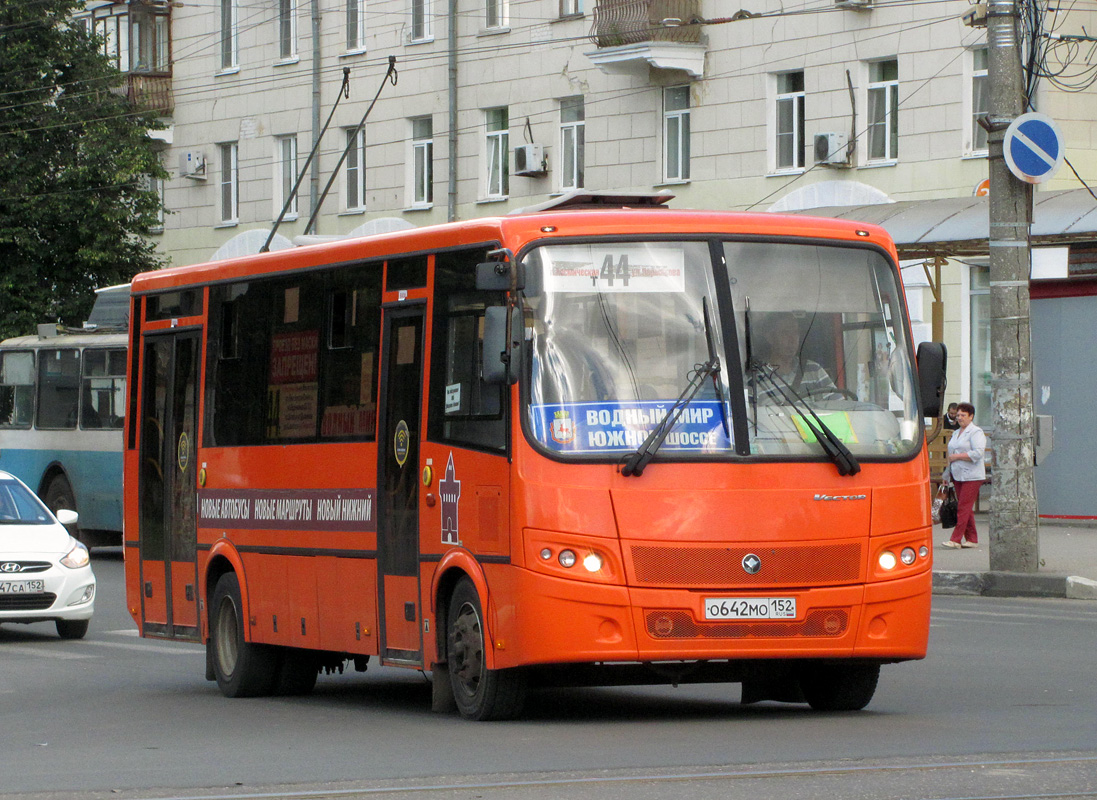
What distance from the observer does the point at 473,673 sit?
10.6 meters

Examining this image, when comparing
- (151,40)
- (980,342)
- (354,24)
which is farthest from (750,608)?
(151,40)

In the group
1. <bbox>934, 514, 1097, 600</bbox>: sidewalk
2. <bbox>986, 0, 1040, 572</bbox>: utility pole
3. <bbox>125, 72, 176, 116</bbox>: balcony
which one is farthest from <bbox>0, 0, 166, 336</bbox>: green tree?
<bbox>986, 0, 1040, 572</bbox>: utility pole

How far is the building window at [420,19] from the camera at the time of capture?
41.2 m

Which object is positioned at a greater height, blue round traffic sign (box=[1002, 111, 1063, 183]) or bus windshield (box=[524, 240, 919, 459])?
blue round traffic sign (box=[1002, 111, 1063, 183])

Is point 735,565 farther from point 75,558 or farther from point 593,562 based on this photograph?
point 75,558

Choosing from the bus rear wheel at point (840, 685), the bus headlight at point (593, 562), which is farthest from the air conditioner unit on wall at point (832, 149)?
Answer: the bus headlight at point (593, 562)

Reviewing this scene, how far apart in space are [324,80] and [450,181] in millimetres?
4399

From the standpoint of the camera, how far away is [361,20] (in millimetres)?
42719

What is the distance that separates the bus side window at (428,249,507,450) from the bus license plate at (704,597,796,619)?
124cm

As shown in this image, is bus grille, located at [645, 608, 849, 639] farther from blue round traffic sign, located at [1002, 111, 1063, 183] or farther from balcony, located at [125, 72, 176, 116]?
balcony, located at [125, 72, 176, 116]

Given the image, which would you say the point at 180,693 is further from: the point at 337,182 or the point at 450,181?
the point at 337,182

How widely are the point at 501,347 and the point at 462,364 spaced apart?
0.72m

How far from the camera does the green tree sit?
136 feet

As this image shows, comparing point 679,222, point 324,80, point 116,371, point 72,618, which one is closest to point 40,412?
point 116,371
